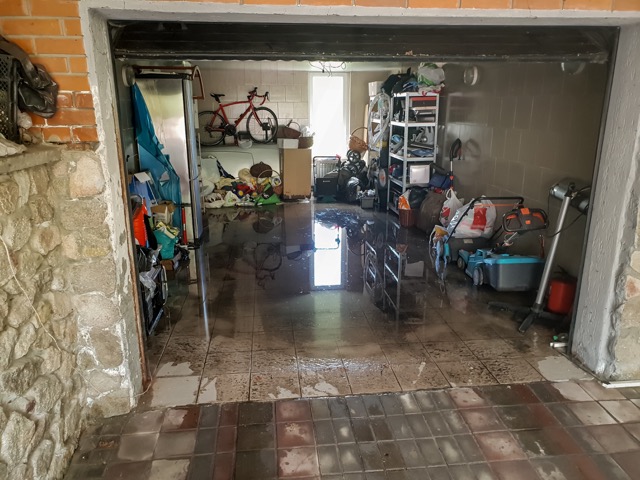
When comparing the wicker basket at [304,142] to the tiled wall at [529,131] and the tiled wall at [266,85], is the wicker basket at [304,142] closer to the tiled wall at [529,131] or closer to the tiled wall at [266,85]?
the tiled wall at [266,85]

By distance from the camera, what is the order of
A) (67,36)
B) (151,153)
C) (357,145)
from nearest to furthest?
(67,36) → (151,153) → (357,145)

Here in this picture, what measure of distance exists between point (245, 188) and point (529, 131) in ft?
16.1

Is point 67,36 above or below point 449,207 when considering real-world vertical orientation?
above

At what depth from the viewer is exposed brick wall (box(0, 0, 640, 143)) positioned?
2.01m

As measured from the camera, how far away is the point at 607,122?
262 cm

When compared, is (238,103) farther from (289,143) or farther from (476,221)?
(476,221)

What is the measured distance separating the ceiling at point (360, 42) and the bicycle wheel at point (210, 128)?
612 cm

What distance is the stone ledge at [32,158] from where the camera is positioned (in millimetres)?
1692

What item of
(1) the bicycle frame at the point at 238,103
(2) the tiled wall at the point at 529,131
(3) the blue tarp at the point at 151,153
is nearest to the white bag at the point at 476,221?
(2) the tiled wall at the point at 529,131

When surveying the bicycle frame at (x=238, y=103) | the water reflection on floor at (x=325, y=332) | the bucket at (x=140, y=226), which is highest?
the bicycle frame at (x=238, y=103)

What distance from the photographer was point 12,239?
5.82ft

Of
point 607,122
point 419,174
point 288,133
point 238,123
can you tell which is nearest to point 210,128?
point 238,123

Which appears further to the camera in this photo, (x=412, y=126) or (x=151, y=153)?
(x=412, y=126)

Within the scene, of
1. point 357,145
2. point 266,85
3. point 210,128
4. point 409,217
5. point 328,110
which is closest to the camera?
A: point 409,217
